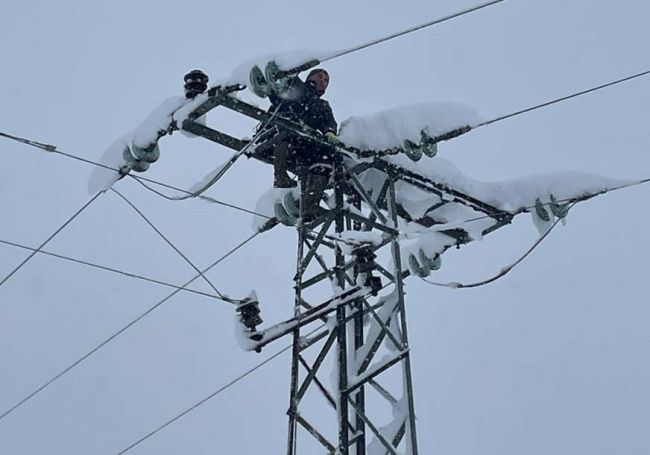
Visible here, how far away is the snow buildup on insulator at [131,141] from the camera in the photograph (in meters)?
8.00

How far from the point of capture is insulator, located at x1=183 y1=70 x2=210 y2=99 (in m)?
7.83

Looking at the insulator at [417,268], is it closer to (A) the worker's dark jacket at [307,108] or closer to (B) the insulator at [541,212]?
(B) the insulator at [541,212]

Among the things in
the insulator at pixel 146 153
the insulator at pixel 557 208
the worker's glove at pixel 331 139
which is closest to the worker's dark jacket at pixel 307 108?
the worker's glove at pixel 331 139

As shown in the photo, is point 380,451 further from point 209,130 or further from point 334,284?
point 209,130

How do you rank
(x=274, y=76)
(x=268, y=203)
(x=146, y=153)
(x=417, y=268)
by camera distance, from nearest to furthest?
(x=274, y=76)
(x=146, y=153)
(x=268, y=203)
(x=417, y=268)

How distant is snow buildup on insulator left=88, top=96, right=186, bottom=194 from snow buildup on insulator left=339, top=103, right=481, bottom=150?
1.47 metres

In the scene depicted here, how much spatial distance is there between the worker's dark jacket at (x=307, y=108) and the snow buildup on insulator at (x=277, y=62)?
0.69 m

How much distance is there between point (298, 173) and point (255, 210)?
0.71 metres

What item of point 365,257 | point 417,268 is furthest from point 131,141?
point 417,268

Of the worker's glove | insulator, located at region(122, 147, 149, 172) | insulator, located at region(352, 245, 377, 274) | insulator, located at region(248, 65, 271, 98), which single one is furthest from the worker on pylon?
insulator, located at region(122, 147, 149, 172)

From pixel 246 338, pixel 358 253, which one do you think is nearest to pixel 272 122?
pixel 358 253

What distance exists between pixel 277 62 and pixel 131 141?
63.0 inches

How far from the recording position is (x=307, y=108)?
328 inches

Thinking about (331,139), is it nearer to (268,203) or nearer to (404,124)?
(404,124)
